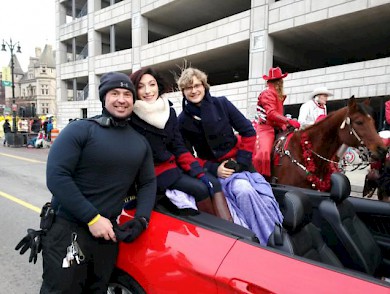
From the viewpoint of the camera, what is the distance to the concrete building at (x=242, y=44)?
13.8 m

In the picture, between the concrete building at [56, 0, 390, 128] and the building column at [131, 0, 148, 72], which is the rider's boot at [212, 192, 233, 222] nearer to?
the concrete building at [56, 0, 390, 128]

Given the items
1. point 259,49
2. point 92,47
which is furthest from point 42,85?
point 259,49

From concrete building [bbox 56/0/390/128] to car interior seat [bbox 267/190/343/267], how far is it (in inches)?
387

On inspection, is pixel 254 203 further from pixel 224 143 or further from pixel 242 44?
pixel 242 44

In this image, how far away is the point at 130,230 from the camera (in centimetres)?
202

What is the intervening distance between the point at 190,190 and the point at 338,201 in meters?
1.26

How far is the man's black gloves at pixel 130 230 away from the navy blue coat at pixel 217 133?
107cm

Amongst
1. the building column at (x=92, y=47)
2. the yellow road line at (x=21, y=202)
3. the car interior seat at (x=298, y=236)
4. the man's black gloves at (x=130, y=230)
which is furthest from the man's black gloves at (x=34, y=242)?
the building column at (x=92, y=47)

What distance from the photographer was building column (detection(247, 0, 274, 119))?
16.0m

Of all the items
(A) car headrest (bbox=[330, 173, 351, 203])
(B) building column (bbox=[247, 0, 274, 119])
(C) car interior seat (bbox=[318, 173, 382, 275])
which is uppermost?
(B) building column (bbox=[247, 0, 274, 119])

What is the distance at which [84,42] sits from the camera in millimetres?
30750

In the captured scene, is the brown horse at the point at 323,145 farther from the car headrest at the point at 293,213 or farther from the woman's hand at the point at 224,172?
the car headrest at the point at 293,213

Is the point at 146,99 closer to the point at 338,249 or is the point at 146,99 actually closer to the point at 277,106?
the point at 338,249

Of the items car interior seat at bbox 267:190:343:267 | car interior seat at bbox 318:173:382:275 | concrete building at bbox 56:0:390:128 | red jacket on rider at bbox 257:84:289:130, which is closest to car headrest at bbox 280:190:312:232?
car interior seat at bbox 267:190:343:267
